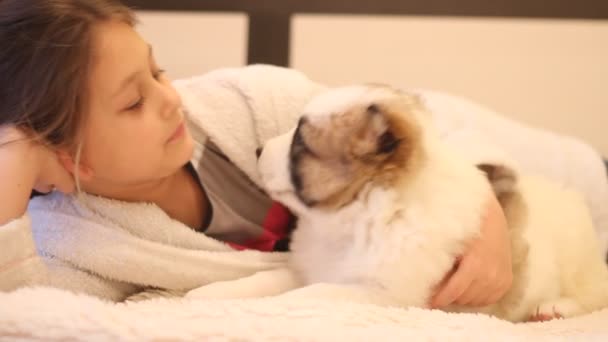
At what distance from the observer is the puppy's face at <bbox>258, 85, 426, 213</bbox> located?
107 centimetres

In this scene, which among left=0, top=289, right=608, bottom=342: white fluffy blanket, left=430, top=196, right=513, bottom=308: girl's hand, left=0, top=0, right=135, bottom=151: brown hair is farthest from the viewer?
left=430, top=196, right=513, bottom=308: girl's hand

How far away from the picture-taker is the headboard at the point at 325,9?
2244mm

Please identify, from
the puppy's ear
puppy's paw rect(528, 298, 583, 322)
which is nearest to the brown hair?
the puppy's ear

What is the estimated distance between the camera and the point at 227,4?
2.26 m

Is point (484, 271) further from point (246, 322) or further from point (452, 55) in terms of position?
point (452, 55)

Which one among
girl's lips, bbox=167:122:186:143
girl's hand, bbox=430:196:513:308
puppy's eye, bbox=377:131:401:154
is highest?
puppy's eye, bbox=377:131:401:154

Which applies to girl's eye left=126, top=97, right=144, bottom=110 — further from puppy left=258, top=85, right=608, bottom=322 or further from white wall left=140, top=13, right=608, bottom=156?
white wall left=140, top=13, right=608, bottom=156

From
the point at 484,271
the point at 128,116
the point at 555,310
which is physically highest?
the point at 128,116

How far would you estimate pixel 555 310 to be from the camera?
4.09 ft

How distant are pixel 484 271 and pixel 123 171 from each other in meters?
0.68

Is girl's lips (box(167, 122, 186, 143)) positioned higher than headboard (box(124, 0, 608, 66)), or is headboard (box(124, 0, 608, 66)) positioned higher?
headboard (box(124, 0, 608, 66))

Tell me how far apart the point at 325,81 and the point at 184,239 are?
4.10ft

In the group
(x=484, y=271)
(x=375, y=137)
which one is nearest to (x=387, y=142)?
(x=375, y=137)

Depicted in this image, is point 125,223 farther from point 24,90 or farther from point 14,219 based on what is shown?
point 24,90
